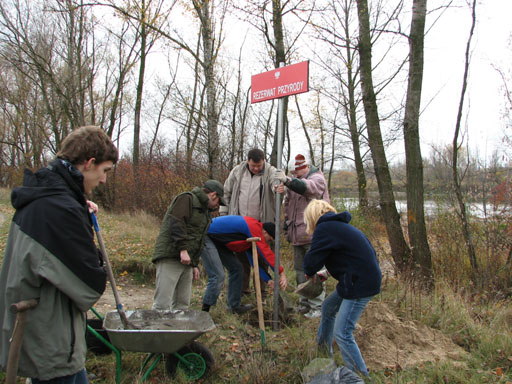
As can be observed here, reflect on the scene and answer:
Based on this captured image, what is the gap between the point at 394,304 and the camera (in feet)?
15.8

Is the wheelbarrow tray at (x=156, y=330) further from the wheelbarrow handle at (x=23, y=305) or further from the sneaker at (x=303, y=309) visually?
the sneaker at (x=303, y=309)

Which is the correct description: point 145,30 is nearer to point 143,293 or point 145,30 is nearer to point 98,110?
point 98,110

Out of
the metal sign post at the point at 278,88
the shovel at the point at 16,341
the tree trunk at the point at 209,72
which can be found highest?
the tree trunk at the point at 209,72

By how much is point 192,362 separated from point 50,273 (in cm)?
184

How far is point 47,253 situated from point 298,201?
11.5ft

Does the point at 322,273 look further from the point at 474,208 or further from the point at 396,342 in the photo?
the point at 474,208

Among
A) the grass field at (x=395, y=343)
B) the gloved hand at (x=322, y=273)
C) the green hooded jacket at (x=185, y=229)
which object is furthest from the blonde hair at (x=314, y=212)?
the green hooded jacket at (x=185, y=229)

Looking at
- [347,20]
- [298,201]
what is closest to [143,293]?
[298,201]

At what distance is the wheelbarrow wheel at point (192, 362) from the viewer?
123 inches

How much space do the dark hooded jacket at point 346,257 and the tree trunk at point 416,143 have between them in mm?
3319

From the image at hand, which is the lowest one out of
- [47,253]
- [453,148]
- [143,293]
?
[143,293]

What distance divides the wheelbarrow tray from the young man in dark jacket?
83 cm

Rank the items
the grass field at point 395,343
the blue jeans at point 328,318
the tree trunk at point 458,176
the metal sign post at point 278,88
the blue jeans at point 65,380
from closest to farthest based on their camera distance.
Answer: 1. the blue jeans at point 65,380
2. the grass field at point 395,343
3. the blue jeans at point 328,318
4. the metal sign post at point 278,88
5. the tree trunk at point 458,176

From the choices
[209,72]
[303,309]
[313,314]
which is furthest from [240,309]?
[209,72]
